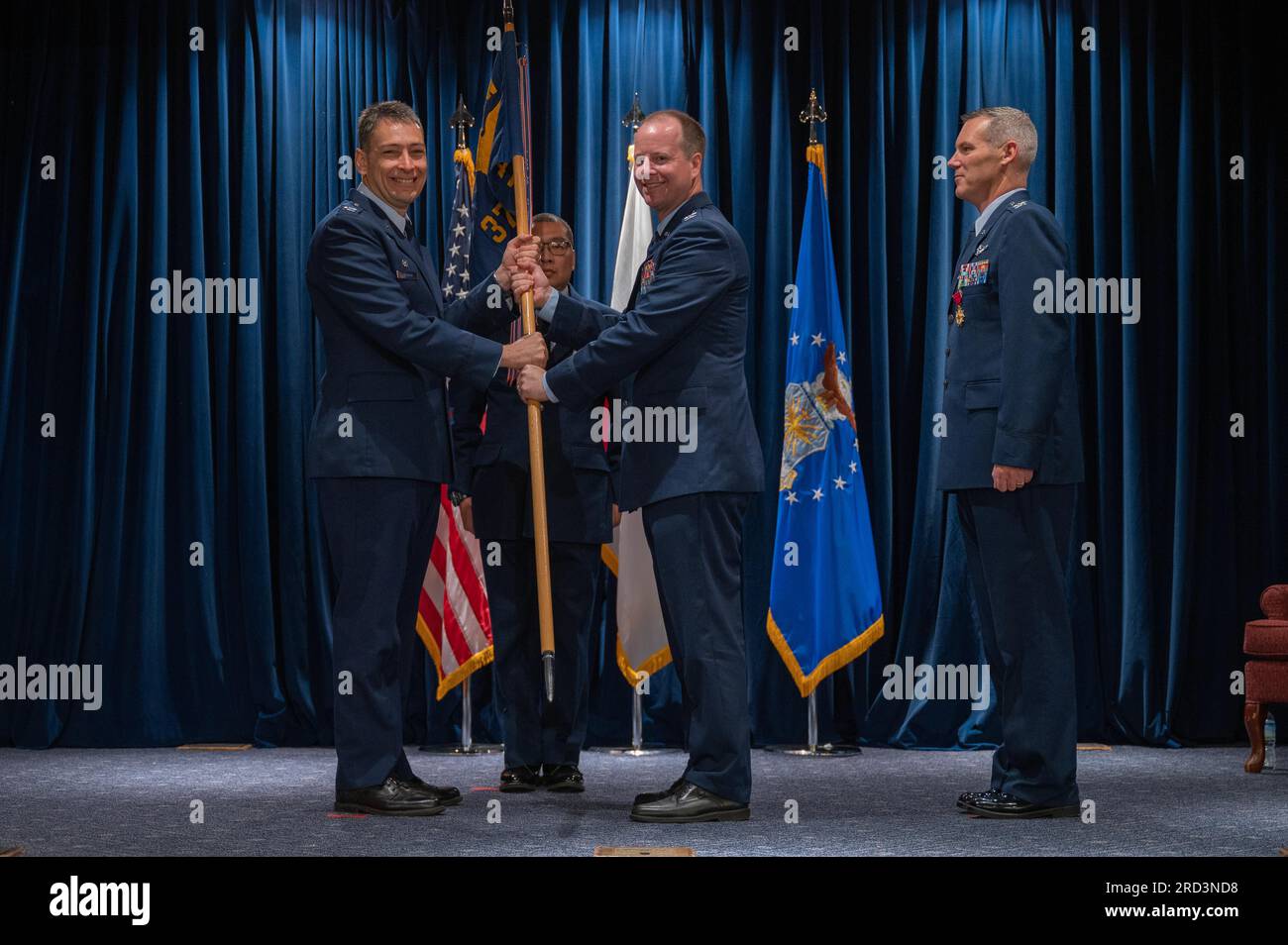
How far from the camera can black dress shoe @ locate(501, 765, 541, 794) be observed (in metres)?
4.02

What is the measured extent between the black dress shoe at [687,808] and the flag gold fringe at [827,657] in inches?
74.7

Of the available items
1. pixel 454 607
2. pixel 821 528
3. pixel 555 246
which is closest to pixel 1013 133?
pixel 555 246

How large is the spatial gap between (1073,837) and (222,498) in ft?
12.4

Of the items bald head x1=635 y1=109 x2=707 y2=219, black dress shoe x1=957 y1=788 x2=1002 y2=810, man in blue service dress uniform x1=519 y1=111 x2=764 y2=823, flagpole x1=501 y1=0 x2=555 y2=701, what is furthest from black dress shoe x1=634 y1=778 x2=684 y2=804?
bald head x1=635 y1=109 x2=707 y2=219

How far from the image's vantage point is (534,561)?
414cm

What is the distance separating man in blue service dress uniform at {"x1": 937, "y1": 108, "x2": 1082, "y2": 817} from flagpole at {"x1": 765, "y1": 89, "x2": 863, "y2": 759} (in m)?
1.70

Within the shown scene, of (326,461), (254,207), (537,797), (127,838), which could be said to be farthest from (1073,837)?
(254,207)

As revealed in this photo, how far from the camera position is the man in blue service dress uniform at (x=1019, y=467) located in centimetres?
343

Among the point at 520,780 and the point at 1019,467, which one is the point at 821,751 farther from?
the point at 1019,467

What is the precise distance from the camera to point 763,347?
579 cm

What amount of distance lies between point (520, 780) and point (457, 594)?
4.57 ft

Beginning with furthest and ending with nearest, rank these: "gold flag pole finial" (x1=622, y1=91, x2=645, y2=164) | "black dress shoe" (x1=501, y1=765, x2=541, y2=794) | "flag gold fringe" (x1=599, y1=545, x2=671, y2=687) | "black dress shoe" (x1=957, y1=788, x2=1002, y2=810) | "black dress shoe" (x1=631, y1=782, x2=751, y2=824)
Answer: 1. "gold flag pole finial" (x1=622, y1=91, x2=645, y2=164)
2. "flag gold fringe" (x1=599, y1=545, x2=671, y2=687)
3. "black dress shoe" (x1=501, y1=765, x2=541, y2=794)
4. "black dress shoe" (x1=957, y1=788, x2=1002, y2=810)
5. "black dress shoe" (x1=631, y1=782, x2=751, y2=824)

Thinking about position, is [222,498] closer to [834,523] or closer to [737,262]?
[834,523]

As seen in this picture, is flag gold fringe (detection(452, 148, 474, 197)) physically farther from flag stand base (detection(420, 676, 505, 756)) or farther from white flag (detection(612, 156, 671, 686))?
flag stand base (detection(420, 676, 505, 756))
